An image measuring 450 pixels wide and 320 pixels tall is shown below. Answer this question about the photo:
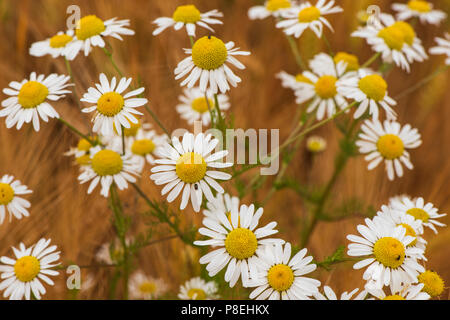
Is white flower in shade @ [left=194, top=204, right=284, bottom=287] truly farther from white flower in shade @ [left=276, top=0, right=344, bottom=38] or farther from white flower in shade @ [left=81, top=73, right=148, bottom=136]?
white flower in shade @ [left=276, top=0, right=344, bottom=38]

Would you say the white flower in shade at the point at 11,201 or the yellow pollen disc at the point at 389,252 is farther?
the white flower in shade at the point at 11,201

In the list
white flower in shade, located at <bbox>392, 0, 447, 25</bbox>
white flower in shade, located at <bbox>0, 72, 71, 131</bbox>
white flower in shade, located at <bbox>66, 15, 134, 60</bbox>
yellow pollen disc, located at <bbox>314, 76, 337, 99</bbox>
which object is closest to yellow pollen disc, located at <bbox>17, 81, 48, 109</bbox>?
white flower in shade, located at <bbox>0, 72, 71, 131</bbox>

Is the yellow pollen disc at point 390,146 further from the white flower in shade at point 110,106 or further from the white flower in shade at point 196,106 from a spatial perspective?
the white flower in shade at point 110,106

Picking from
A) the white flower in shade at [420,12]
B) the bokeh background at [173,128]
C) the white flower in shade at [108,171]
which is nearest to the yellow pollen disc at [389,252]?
the bokeh background at [173,128]

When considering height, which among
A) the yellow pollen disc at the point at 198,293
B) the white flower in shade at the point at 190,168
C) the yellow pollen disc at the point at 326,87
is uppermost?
the yellow pollen disc at the point at 326,87

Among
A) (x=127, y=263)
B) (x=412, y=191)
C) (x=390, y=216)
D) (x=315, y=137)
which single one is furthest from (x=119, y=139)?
(x=412, y=191)

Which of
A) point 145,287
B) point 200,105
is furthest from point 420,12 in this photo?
point 145,287

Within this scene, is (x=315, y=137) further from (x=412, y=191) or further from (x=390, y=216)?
(x=390, y=216)
